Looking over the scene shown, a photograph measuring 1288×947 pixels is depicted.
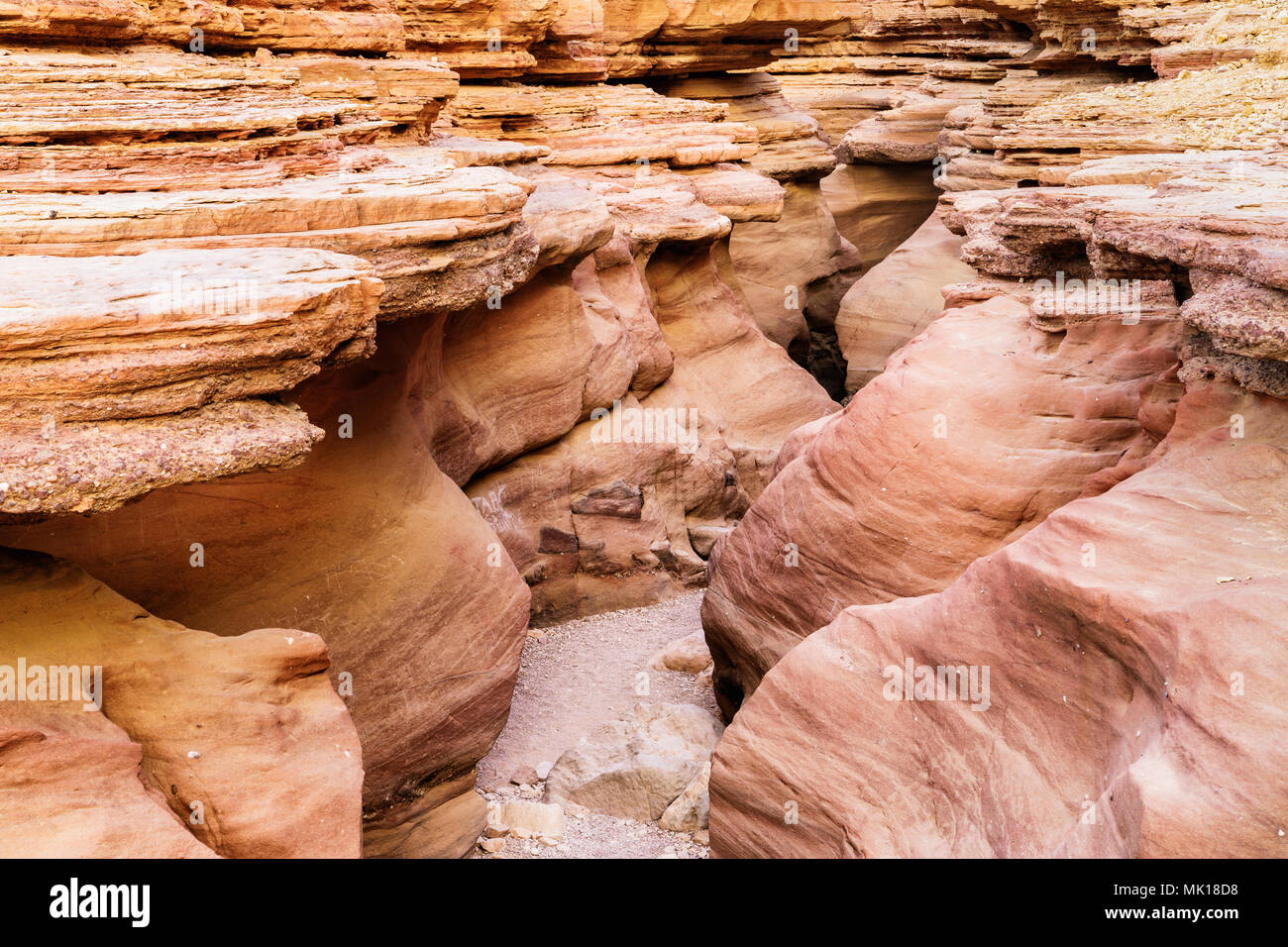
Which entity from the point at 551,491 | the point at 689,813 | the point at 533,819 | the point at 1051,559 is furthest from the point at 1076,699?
the point at 551,491

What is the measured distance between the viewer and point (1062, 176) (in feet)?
31.8

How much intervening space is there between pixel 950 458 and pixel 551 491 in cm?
434

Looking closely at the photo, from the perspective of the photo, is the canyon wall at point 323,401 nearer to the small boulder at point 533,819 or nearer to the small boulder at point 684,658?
the small boulder at point 533,819

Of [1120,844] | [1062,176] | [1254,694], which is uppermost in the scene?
[1062,176]

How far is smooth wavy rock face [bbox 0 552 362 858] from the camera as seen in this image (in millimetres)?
4438

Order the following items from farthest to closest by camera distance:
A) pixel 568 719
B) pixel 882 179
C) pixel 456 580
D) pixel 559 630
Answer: pixel 882 179 → pixel 559 630 → pixel 568 719 → pixel 456 580

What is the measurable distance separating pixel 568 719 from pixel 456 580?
1768 mm

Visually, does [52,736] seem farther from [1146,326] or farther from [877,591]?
[1146,326]

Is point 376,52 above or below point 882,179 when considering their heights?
above

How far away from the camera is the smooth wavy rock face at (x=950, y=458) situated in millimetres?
6996

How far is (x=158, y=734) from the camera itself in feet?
16.4

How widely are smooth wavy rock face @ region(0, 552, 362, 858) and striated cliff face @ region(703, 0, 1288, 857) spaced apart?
218cm

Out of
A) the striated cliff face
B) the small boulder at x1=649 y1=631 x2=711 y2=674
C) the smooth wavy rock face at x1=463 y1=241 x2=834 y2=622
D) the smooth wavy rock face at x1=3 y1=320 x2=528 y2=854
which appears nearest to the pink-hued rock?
the smooth wavy rock face at x1=463 y1=241 x2=834 y2=622

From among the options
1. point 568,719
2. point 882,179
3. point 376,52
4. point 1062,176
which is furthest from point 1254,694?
point 882,179
